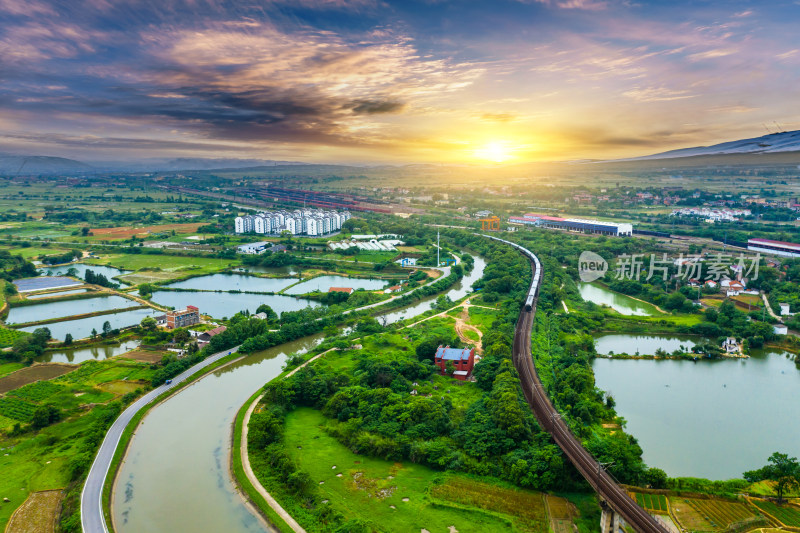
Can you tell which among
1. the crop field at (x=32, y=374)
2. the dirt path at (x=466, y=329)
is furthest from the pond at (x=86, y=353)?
the dirt path at (x=466, y=329)

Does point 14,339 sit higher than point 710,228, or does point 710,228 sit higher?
point 710,228

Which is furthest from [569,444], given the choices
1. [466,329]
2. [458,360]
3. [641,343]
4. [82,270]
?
[82,270]

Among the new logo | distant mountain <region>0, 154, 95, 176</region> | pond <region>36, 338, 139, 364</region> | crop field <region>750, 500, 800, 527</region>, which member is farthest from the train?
distant mountain <region>0, 154, 95, 176</region>

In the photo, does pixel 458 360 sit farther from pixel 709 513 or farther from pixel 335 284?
pixel 335 284

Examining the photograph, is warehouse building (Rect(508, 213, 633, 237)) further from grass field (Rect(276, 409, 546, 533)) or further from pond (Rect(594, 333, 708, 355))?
grass field (Rect(276, 409, 546, 533))

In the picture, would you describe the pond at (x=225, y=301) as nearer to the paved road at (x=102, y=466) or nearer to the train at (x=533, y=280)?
the paved road at (x=102, y=466)

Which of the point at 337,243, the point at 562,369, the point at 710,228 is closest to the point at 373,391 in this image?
the point at 562,369

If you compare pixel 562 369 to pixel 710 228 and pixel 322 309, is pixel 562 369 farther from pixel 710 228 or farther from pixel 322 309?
pixel 710 228
